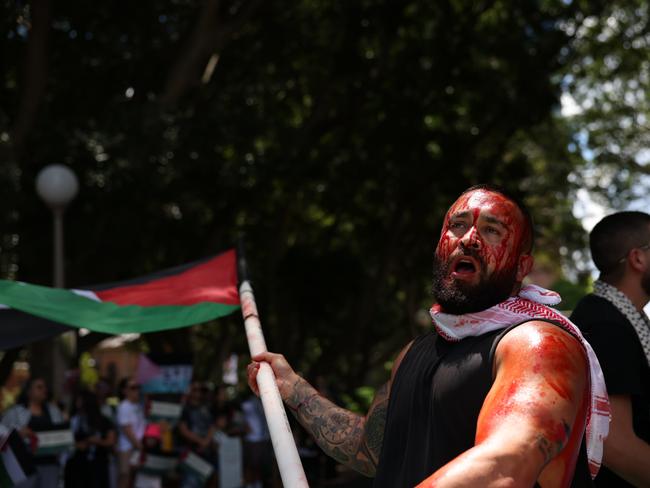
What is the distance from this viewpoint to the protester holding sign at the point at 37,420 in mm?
9750

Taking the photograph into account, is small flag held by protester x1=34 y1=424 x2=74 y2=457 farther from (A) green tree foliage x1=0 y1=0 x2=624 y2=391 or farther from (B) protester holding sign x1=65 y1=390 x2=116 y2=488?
(A) green tree foliage x1=0 y1=0 x2=624 y2=391

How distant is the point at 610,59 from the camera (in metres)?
20.6

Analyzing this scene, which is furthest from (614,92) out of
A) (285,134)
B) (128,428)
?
(128,428)

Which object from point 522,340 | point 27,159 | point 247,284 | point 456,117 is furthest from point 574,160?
point 522,340

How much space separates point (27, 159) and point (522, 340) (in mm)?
11742

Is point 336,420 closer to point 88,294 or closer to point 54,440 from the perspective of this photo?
point 88,294

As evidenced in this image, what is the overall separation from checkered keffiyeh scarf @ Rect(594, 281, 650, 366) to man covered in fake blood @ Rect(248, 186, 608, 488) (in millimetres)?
1168

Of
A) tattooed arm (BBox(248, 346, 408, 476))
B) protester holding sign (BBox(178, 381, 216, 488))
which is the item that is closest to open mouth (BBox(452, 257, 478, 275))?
tattooed arm (BBox(248, 346, 408, 476))

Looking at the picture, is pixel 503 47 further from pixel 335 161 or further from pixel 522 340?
pixel 522 340

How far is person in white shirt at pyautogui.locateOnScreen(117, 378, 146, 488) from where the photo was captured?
1166 centimetres

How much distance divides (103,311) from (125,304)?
0.12 m

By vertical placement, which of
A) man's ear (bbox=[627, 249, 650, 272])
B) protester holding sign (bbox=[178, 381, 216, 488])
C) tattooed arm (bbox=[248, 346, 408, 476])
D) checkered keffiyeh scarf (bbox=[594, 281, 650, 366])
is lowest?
protester holding sign (bbox=[178, 381, 216, 488])

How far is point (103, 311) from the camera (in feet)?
16.3

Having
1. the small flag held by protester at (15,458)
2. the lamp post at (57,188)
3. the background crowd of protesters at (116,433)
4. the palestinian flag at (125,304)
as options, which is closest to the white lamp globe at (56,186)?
the lamp post at (57,188)
